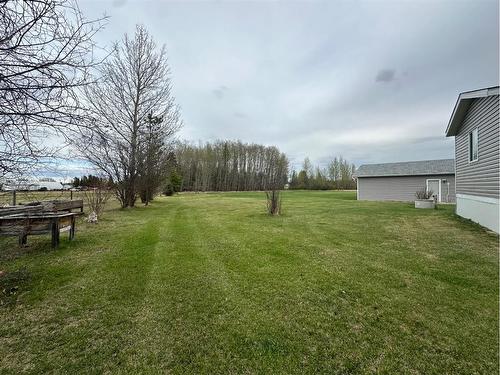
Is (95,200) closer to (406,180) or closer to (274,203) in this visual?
(274,203)

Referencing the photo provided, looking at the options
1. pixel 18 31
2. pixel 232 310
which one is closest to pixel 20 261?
pixel 18 31

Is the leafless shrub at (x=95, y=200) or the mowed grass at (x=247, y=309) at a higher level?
the leafless shrub at (x=95, y=200)

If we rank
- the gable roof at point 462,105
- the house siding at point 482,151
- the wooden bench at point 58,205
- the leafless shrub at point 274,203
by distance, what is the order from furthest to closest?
the leafless shrub at point 274,203 → the wooden bench at point 58,205 → the gable roof at point 462,105 → the house siding at point 482,151

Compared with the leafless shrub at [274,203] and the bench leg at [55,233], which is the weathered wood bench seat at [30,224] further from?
the leafless shrub at [274,203]

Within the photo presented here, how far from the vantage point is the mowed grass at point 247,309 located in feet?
6.56

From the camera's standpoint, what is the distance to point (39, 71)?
2.48m

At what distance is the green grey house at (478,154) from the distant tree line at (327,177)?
41.5 m

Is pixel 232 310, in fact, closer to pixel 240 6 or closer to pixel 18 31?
pixel 18 31

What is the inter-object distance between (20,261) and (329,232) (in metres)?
7.20

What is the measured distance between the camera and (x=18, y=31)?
2.30 metres

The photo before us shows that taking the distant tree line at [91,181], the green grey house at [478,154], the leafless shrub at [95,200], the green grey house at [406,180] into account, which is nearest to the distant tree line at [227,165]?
the green grey house at [406,180]

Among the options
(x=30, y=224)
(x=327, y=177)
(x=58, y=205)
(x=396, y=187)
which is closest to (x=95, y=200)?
(x=58, y=205)

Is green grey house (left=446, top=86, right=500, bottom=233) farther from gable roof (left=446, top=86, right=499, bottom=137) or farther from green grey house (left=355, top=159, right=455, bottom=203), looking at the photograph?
green grey house (left=355, top=159, right=455, bottom=203)

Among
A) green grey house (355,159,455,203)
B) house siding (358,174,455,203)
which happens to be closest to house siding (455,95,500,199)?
green grey house (355,159,455,203)
